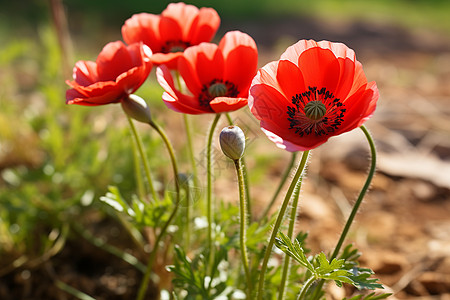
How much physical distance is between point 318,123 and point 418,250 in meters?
1.30

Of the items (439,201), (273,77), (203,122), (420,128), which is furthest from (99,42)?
(273,77)

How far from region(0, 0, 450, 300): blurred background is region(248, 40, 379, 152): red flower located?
35 cm

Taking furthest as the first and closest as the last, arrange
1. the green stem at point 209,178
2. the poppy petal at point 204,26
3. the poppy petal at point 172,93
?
the poppy petal at point 204,26, the green stem at point 209,178, the poppy petal at point 172,93

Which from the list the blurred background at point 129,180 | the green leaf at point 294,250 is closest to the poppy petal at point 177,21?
the blurred background at point 129,180

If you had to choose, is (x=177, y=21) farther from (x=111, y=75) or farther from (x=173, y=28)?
(x=111, y=75)

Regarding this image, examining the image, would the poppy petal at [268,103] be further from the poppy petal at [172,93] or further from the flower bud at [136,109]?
the flower bud at [136,109]

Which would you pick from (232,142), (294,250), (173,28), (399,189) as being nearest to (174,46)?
(173,28)

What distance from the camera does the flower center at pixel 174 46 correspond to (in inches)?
68.0

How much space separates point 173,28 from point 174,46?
61 millimetres

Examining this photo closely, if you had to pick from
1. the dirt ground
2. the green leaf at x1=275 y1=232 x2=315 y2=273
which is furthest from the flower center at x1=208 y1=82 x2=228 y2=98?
the dirt ground

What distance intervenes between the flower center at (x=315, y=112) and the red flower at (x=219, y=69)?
190 mm

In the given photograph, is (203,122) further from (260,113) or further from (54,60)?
(260,113)

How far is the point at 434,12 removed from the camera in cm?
764

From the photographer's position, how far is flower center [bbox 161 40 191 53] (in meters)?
1.73
